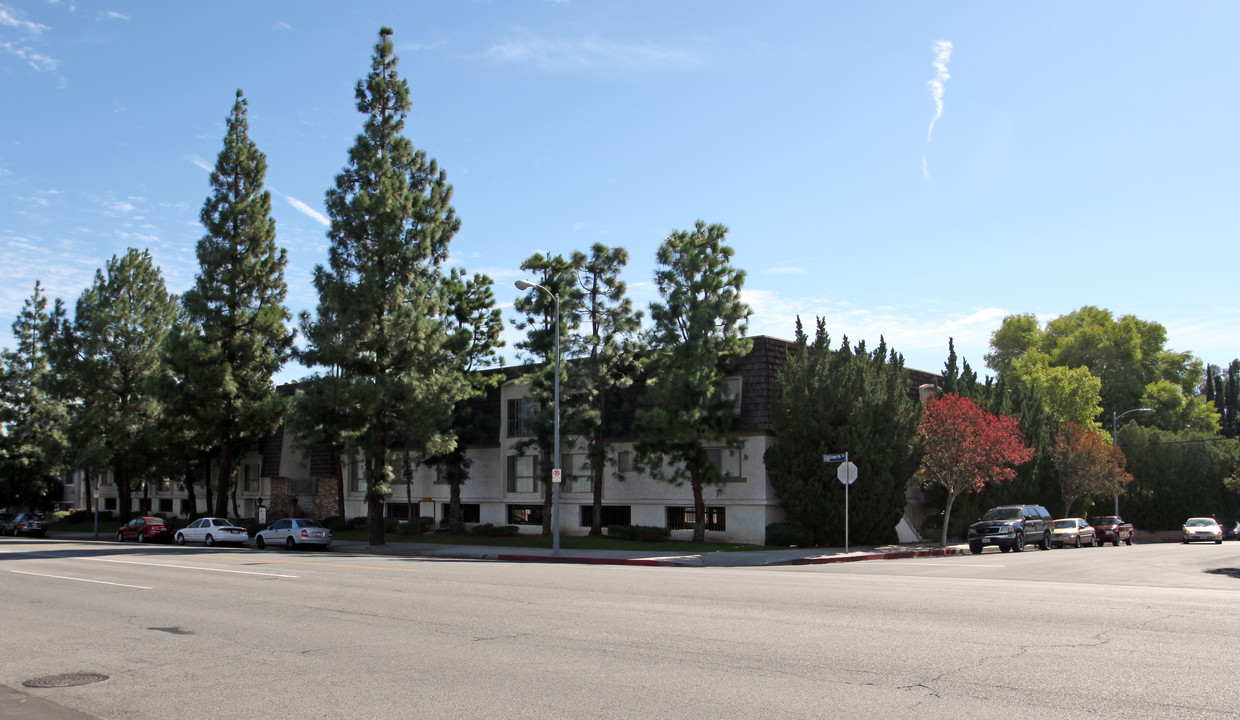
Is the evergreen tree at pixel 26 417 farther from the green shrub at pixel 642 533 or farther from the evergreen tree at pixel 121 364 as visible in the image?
the green shrub at pixel 642 533

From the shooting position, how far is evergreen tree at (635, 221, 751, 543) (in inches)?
1262

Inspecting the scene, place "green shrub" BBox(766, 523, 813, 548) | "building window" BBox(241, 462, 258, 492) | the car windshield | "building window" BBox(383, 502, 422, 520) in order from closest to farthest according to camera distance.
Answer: "green shrub" BBox(766, 523, 813, 548), the car windshield, "building window" BBox(383, 502, 422, 520), "building window" BBox(241, 462, 258, 492)

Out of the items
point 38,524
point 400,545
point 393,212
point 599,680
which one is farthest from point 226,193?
point 599,680

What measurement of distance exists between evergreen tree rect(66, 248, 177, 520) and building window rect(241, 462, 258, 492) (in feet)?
19.8

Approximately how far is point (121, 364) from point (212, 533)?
1855cm

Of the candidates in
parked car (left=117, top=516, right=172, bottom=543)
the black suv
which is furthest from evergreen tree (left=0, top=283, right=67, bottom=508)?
the black suv

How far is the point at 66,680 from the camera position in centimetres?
910

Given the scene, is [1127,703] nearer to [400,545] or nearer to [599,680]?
[599,680]

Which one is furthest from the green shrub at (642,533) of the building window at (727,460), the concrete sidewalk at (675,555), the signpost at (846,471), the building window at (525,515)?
the signpost at (846,471)

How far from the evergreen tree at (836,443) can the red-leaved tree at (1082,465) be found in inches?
674

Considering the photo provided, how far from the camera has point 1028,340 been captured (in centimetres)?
8619

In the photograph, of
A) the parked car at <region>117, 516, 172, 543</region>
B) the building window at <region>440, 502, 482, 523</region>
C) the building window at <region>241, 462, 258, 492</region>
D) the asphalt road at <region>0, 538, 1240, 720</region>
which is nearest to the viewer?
the asphalt road at <region>0, 538, 1240, 720</region>

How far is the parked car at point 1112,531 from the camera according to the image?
43.3m

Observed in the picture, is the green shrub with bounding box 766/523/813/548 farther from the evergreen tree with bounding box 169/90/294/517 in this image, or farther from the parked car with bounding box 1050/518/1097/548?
the evergreen tree with bounding box 169/90/294/517
